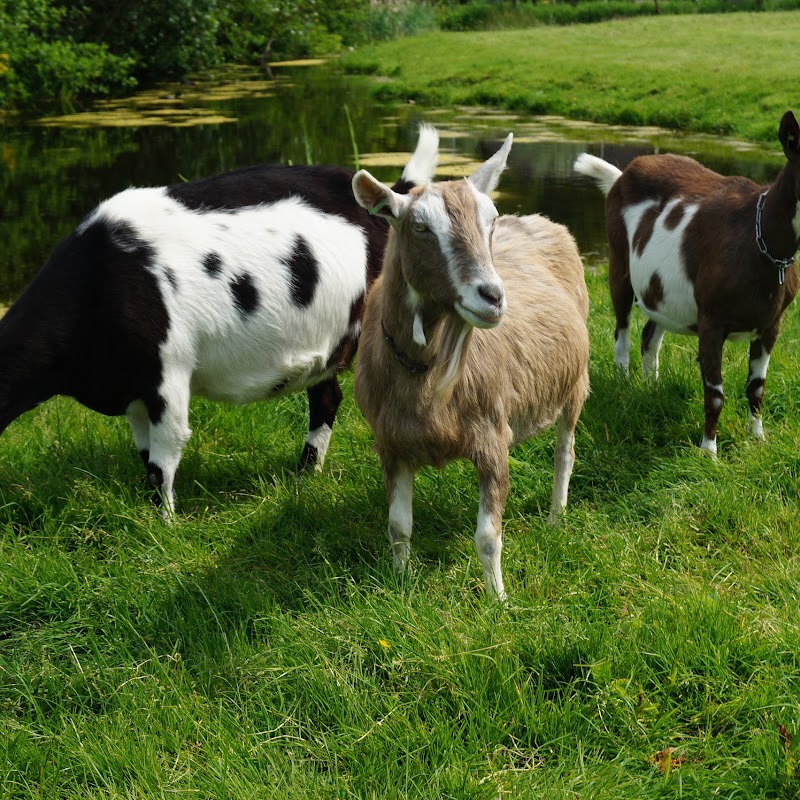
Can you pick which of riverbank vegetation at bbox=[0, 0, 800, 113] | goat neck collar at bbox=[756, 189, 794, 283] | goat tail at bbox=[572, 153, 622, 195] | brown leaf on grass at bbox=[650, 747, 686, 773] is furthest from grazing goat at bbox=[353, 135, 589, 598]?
riverbank vegetation at bbox=[0, 0, 800, 113]

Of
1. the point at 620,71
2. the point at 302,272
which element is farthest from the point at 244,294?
the point at 620,71

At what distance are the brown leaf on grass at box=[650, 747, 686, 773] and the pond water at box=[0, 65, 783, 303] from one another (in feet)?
22.9

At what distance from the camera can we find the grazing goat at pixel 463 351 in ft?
10.0

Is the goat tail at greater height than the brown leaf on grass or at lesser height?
greater

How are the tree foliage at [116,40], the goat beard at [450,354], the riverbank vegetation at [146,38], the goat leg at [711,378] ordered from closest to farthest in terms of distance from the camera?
the goat beard at [450,354] → the goat leg at [711,378] → the tree foliage at [116,40] → the riverbank vegetation at [146,38]

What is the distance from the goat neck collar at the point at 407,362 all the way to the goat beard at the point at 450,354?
0.08 meters

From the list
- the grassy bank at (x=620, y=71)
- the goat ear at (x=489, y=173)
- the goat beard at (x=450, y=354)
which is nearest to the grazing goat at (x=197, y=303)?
the goat ear at (x=489, y=173)

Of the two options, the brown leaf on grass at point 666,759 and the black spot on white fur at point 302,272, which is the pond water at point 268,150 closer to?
the black spot on white fur at point 302,272

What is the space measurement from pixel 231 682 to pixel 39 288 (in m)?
1.85

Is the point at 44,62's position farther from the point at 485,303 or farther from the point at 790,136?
the point at 485,303

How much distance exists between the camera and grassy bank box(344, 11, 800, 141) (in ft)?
52.4

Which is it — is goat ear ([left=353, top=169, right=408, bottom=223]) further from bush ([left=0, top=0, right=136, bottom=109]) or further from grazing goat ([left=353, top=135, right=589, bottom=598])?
bush ([left=0, top=0, right=136, bottom=109])

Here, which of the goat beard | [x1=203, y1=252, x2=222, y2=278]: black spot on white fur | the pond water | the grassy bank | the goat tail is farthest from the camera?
the grassy bank

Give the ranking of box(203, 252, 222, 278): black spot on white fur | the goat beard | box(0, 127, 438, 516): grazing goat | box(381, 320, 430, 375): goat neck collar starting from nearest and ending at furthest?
the goat beard → box(381, 320, 430, 375): goat neck collar → box(0, 127, 438, 516): grazing goat → box(203, 252, 222, 278): black spot on white fur
